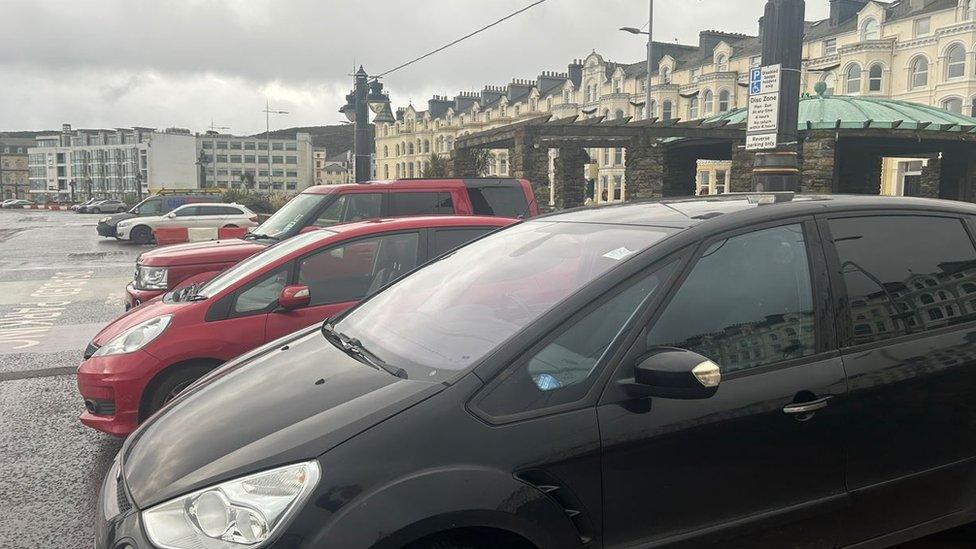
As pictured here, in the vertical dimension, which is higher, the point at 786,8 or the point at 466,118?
the point at 466,118

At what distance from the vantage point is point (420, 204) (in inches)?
359

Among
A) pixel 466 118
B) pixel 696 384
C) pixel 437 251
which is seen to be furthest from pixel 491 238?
pixel 466 118

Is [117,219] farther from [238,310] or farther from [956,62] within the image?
[956,62]

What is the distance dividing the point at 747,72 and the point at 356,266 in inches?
2243

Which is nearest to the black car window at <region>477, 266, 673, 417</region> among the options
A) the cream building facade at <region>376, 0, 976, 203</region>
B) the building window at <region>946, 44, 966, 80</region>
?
the cream building facade at <region>376, 0, 976, 203</region>

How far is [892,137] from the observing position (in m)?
17.7

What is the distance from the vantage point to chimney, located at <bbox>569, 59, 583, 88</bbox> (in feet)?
234

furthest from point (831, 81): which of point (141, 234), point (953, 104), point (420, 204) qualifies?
point (420, 204)

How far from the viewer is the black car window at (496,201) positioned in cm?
937

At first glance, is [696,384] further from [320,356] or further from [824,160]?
[824,160]

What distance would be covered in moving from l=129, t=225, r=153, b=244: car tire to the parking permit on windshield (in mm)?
24733

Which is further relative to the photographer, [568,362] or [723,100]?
[723,100]

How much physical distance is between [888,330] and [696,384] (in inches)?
42.7

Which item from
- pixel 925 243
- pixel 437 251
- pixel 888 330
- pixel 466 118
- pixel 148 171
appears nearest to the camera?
pixel 888 330
